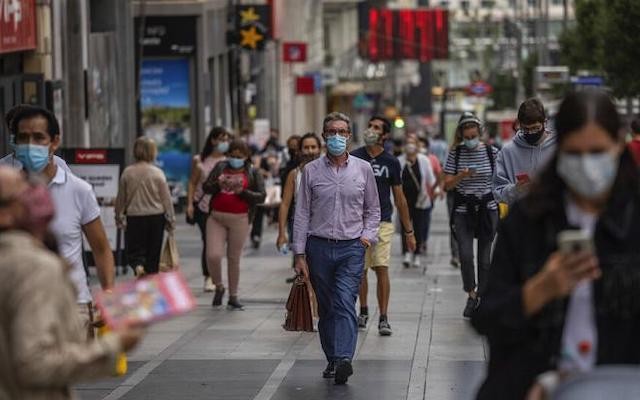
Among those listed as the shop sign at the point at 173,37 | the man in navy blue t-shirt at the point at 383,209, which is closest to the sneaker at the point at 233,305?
the man in navy blue t-shirt at the point at 383,209

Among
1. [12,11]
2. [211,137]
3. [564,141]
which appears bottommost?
[211,137]

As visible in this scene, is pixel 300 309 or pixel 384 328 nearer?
pixel 300 309

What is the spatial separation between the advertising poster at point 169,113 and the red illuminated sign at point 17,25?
50.0 feet

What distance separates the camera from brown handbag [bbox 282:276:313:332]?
484 inches

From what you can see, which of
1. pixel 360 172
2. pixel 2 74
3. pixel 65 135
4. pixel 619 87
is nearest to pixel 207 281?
pixel 2 74

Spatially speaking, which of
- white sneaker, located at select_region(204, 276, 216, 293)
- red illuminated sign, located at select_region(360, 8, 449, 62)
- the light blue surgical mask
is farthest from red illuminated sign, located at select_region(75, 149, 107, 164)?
red illuminated sign, located at select_region(360, 8, 449, 62)

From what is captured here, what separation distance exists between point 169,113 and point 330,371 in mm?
25582

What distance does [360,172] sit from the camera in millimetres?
12125

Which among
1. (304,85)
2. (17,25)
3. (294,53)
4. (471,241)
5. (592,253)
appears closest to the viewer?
(592,253)

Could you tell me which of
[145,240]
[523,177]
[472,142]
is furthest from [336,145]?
[145,240]

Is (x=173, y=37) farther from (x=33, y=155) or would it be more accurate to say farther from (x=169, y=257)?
(x=33, y=155)

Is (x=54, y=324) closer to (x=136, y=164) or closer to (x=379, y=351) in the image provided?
(x=379, y=351)

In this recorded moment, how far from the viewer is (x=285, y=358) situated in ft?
42.6

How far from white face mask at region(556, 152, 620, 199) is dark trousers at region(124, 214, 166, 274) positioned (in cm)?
1262
